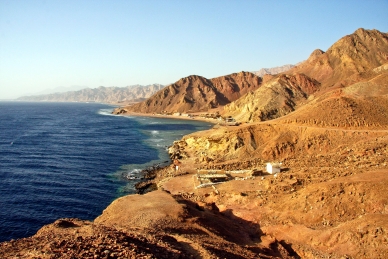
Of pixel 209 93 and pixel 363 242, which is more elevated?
pixel 209 93

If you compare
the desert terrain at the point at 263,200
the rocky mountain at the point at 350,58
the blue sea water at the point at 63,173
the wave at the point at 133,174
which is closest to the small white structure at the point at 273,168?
the desert terrain at the point at 263,200

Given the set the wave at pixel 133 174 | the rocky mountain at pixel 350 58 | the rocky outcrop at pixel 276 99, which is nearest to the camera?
the wave at pixel 133 174

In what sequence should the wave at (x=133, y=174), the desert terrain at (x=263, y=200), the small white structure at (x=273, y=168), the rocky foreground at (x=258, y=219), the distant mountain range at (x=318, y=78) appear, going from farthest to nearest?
the distant mountain range at (x=318, y=78), the wave at (x=133, y=174), the small white structure at (x=273, y=168), the desert terrain at (x=263, y=200), the rocky foreground at (x=258, y=219)

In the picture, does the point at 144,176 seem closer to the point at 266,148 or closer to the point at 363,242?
the point at 266,148

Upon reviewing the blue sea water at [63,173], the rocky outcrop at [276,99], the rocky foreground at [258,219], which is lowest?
the blue sea water at [63,173]

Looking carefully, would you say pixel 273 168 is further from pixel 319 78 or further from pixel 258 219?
pixel 319 78

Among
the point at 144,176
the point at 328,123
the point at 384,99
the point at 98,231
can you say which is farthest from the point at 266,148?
the point at 98,231

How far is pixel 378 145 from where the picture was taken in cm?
3938

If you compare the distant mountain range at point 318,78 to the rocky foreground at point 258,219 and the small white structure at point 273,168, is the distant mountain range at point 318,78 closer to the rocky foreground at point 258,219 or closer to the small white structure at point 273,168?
the small white structure at point 273,168

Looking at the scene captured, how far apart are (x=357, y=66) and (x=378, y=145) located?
102m

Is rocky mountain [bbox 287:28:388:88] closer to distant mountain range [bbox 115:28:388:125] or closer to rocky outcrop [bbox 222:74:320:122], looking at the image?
distant mountain range [bbox 115:28:388:125]

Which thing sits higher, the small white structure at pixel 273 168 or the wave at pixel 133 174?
the small white structure at pixel 273 168

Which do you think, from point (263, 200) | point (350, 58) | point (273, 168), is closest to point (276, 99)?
point (350, 58)

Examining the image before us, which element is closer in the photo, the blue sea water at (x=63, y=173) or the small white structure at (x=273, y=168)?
the blue sea water at (x=63, y=173)
